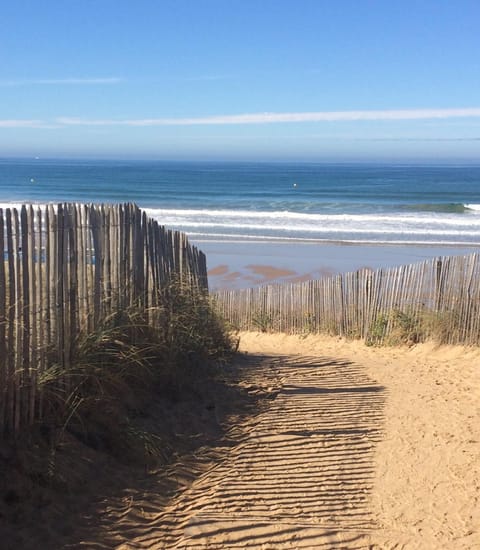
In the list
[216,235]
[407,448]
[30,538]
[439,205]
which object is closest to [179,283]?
[407,448]

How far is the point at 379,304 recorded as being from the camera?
10539 millimetres

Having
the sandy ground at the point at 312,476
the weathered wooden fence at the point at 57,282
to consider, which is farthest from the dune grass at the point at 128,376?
the sandy ground at the point at 312,476

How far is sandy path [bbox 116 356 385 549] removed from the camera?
13.2 feet

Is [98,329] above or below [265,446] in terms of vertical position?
above

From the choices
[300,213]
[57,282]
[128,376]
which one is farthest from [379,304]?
[300,213]

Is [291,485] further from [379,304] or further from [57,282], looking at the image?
[379,304]

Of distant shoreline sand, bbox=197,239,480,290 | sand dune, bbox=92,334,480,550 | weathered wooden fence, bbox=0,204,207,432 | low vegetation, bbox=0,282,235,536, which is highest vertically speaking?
weathered wooden fence, bbox=0,204,207,432

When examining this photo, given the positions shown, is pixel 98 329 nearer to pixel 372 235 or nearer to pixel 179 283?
pixel 179 283

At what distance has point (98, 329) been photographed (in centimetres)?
538

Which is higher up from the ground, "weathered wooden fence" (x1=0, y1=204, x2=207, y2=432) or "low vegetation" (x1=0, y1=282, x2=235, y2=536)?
"weathered wooden fence" (x1=0, y1=204, x2=207, y2=432)

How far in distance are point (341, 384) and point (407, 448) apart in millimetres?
1637

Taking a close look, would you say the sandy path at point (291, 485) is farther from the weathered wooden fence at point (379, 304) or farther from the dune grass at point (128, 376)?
the weathered wooden fence at point (379, 304)

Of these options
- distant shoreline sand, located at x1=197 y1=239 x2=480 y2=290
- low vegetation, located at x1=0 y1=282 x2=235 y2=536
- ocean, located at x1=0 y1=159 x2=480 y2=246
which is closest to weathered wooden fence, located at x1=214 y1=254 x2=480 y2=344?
low vegetation, located at x1=0 y1=282 x2=235 y2=536

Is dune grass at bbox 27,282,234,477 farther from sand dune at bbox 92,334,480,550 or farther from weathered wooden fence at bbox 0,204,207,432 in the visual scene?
sand dune at bbox 92,334,480,550
